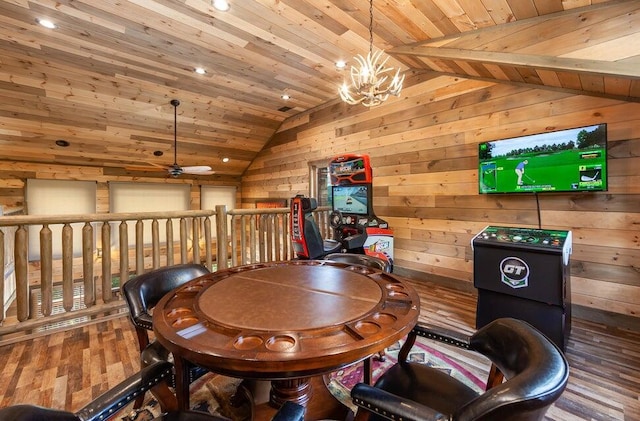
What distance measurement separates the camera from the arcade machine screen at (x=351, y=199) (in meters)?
3.88

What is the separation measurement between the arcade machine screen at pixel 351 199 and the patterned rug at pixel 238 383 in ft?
6.57

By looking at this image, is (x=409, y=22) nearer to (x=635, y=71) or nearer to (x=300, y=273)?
(x=635, y=71)

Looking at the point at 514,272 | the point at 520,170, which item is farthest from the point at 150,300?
the point at 520,170

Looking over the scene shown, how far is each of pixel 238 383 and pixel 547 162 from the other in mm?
3442

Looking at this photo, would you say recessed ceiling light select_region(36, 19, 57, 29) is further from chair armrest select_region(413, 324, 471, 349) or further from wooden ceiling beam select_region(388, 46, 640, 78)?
chair armrest select_region(413, 324, 471, 349)

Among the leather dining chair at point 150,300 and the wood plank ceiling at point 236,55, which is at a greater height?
the wood plank ceiling at point 236,55

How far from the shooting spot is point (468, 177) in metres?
3.60

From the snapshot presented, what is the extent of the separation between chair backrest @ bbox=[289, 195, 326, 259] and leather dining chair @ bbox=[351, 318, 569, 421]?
1.86 meters

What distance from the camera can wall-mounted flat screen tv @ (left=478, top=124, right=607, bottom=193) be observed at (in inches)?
102

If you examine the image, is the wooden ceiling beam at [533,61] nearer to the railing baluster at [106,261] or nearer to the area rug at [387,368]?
the area rug at [387,368]

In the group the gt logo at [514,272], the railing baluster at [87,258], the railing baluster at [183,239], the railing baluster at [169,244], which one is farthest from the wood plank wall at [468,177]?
the railing baluster at [87,258]

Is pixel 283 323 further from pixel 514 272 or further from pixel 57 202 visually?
pixel 57 202

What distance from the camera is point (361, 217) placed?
12.8ft

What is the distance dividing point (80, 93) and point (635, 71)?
6.22m
